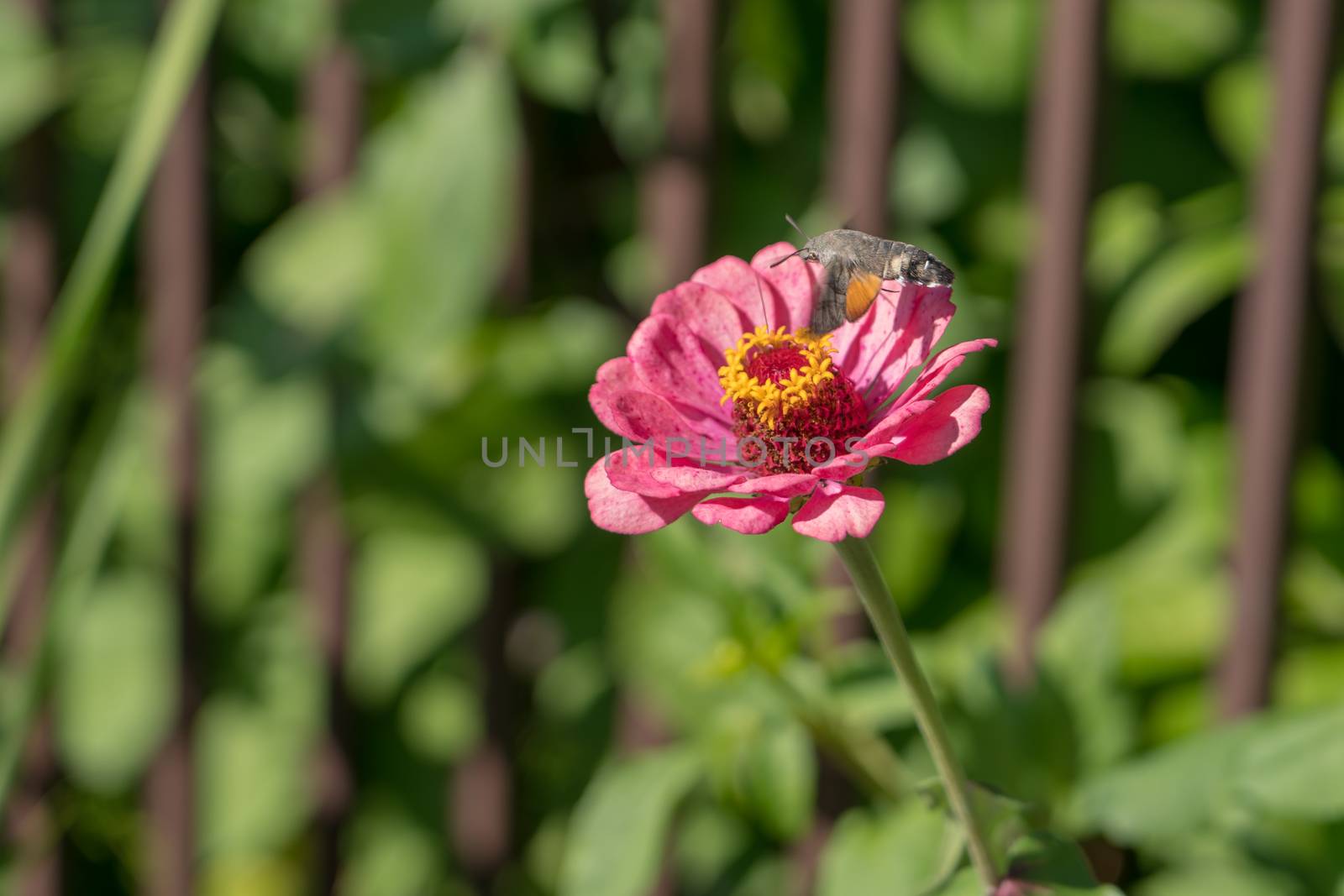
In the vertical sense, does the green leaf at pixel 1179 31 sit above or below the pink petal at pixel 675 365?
above

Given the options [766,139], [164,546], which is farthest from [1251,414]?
[164,546]

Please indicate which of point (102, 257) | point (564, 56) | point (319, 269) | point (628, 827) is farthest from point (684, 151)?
point (628, 827)

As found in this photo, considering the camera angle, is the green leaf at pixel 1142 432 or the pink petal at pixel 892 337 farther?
the green leaf at pixel 1142 432

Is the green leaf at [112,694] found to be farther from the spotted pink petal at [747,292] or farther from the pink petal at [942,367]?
the pink petal at [942,367]

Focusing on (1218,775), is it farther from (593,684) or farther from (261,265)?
(261,265)

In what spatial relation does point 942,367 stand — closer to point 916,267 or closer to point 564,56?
point 916,267

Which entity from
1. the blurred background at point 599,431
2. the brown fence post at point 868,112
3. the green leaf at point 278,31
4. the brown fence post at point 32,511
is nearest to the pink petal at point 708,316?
the blurred background at point 599,431

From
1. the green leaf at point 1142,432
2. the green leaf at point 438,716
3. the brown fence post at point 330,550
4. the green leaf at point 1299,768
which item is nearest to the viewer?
the green leaf at point 1299,768
